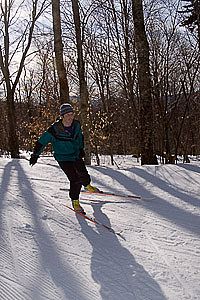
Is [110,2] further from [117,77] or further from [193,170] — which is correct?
[193,170]

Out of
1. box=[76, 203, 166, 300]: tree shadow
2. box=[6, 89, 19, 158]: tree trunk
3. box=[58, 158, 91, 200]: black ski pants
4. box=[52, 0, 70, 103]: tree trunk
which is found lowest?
box=[76, 203, 166, 300]: tree shadow

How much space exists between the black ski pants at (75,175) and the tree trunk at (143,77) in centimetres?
420

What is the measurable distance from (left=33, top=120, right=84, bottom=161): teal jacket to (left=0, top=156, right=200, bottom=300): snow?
2.49 feet

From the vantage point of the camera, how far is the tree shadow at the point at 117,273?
3170 millimetres

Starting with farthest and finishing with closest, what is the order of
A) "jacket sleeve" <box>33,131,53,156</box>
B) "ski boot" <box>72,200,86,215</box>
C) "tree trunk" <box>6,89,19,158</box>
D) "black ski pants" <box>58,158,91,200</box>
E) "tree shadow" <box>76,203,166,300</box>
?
"tree trunk" <box>6,89,19,158</box>
"jacket sleeve" <box>33,131,53,156</box>
"black ski pants" <box>58,158,91,200</box>
"ski boot" <box>72,200,86,215</box>
"tree shadow" <box>76,203,166,300</box>

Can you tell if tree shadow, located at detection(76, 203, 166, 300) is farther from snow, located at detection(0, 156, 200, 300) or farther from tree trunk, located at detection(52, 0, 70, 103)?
tree trunk, located at detection(52, 0, 70, 103)

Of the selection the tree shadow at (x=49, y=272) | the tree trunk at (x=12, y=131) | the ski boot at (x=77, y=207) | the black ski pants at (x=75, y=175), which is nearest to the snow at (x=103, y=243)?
the tree shadow at (x=49, y=272)

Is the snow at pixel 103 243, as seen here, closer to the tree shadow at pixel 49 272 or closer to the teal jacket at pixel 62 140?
the tree shadow at pixel 49 272

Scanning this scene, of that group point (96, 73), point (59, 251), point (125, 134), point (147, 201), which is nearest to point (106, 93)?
point (96, 73)

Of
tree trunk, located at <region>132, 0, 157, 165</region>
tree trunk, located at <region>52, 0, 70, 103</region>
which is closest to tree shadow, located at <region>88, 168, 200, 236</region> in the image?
tree trunk, located at <region>132, 0, 157, 165</region>

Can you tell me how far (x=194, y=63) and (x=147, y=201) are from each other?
322 inches

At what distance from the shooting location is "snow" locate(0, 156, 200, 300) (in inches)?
128

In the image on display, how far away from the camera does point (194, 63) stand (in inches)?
520

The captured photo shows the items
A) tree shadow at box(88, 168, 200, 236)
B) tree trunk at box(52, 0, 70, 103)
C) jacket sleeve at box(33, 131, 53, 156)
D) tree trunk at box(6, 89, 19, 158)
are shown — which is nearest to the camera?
tree shadow at box(88, 168, 200, 236)
